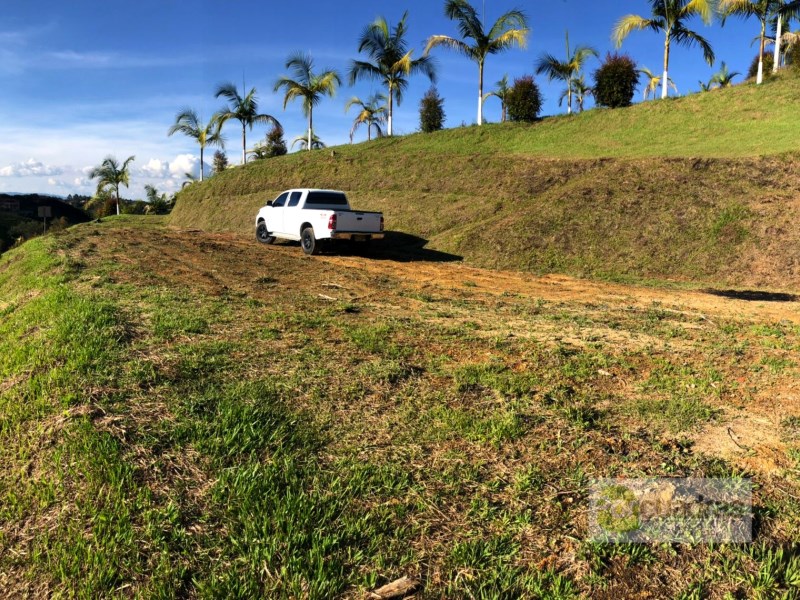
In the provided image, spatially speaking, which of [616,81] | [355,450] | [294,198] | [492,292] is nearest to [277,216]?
[294,198]

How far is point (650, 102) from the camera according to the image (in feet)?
77.9

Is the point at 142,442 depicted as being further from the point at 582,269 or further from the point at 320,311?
the point at 582,269

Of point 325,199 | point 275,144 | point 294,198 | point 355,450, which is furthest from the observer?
point 275,144

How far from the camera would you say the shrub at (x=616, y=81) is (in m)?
24.6

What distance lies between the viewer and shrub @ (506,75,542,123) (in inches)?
1021

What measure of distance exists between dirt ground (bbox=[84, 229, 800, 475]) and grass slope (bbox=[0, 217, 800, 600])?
0.14m

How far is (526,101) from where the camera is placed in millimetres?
25906

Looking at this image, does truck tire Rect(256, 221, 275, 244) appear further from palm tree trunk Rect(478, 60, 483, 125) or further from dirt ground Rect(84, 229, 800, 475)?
palm tree trunk Rect(478, 60, 483, 125)

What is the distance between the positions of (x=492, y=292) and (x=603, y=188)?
8.22m

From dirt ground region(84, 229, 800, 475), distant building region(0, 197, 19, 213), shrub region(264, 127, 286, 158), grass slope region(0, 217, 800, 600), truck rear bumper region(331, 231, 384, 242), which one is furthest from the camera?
distant building region(0, 197, 19, 213)

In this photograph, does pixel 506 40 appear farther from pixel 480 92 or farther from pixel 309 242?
pixel 309 242

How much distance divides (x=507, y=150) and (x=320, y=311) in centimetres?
1739

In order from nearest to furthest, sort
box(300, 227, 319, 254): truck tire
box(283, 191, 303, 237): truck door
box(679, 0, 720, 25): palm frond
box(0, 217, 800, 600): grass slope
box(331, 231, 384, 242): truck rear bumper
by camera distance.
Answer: box(0, 217, 800, 600): grass slope → box(331, 231, 384, 242): truck rear bumper → box(300, 227, 319, 254): truck tire → box(283, 191, 303, 237): truck door → box(679, 0, 720, 25): palm frond

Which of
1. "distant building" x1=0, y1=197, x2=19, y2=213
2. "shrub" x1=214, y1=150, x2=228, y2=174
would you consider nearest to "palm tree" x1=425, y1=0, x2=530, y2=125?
"shrub" x1=214, y1=150, x2=228, y2=174
